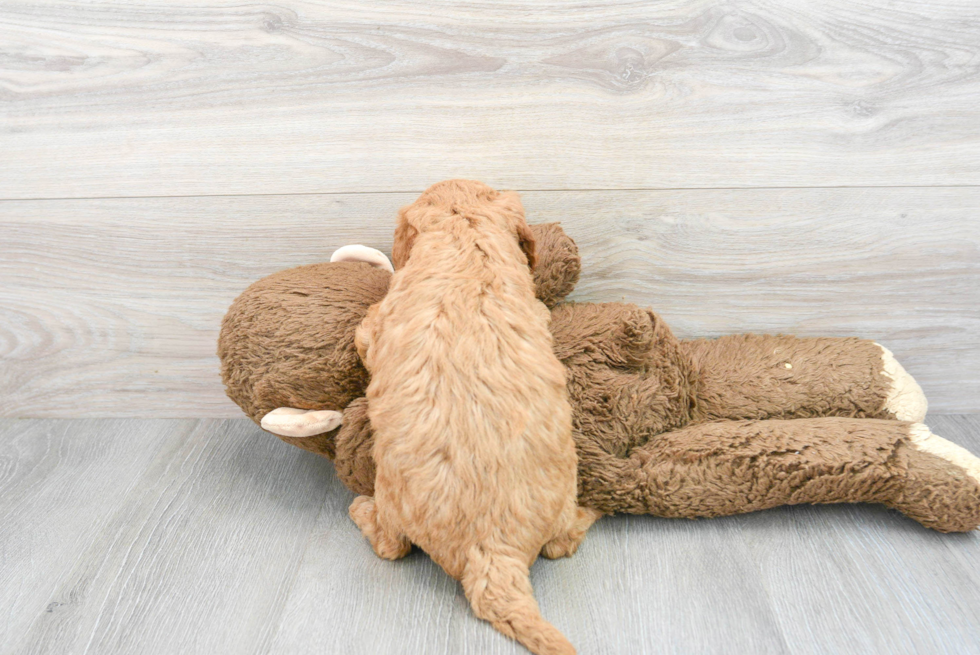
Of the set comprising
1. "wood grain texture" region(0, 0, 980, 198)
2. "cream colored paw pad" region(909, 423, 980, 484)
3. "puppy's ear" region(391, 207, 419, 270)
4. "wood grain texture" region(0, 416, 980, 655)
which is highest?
"wood grain texture" region(0, 0, 980, 198)

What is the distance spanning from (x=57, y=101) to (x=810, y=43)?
131cm

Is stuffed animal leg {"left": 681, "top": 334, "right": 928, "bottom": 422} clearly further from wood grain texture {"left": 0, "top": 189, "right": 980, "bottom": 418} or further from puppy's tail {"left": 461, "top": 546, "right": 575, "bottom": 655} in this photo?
puppy's tail {"left": 461, "top": 546, "right": 575, "bottom": 655}

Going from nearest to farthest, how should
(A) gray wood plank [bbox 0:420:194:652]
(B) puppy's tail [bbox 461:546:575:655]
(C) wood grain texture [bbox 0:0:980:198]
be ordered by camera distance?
(B) puppy's tail [bbox 461:546:575:655], (A) gray wood plank [bbox 0:420:194:652], (C) wood grain texture [bbox 0:0:980:198]

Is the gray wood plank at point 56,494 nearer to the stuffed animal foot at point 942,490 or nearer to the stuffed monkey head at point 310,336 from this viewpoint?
the stuffed monkey head at point 310,336

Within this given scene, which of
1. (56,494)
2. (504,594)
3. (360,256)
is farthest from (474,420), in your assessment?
(56,494)

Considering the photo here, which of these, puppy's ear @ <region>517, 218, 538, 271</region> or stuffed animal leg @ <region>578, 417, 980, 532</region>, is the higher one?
puppy's ear @ <region>517, 218, 538, 271</region>

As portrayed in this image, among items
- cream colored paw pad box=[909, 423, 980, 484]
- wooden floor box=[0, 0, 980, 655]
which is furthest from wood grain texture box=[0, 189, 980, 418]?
cream colored paw pad box=[909, 423, 980, 484]

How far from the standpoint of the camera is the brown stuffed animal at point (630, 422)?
1014 millimetres

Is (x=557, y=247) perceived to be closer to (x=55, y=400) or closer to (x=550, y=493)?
(x=550, y=493)

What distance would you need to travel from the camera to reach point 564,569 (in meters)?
0.98

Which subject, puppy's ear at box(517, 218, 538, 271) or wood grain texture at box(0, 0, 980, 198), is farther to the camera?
wood grain texture at box(0, 0, 980, 198)

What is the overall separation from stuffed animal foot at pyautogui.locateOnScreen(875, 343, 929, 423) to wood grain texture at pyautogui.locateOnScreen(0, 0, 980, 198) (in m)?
0.35

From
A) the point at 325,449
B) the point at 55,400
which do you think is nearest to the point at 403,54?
the point at 325,449

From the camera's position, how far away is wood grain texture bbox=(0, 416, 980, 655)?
873 millimetres
